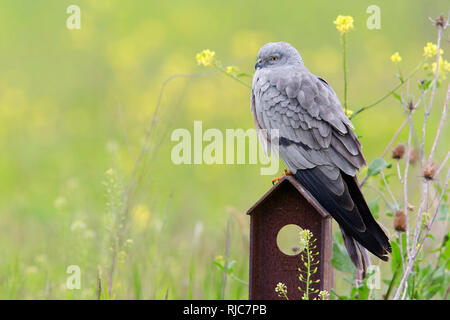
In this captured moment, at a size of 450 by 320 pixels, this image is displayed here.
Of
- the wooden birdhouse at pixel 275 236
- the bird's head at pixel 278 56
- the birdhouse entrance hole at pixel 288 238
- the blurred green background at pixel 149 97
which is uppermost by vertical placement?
the blurred green background at pixel 149 97

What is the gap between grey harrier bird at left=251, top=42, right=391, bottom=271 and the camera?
3676 mm

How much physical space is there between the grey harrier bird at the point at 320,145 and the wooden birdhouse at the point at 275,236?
108 millimetres

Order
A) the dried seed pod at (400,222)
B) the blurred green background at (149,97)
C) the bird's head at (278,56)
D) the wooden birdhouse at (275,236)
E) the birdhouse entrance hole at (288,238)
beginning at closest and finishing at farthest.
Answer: the wooden birdhouse at (275,236) → the dried seed pod at (400,222) → the bird's head at (278,56) → the birdhouse entrance hole at (288,238) → the blurred green background at (149,97)

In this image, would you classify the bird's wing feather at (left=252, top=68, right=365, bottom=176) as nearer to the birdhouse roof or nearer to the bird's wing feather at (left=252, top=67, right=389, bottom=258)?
the bird's wing feather at (left=252, top=67, right=389, bottom=258)

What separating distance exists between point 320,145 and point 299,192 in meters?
0.32

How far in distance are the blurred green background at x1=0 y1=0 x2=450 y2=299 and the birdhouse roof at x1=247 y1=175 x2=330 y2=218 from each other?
7.12 feet

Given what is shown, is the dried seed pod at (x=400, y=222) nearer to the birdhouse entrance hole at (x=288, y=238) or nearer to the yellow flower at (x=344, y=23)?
the yellow flower at (x=344, y=23)

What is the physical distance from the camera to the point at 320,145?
13.0ft

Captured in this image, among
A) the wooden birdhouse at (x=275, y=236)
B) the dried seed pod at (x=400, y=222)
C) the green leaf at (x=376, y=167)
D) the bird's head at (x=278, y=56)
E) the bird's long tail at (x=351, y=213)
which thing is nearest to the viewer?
the bird's long tail at (x=351, y=213)

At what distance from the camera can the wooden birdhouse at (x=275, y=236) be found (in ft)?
12.6

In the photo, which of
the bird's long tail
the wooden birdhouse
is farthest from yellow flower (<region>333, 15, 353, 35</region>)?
the wooden birdhouse

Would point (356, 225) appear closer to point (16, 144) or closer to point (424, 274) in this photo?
point (424, 274)

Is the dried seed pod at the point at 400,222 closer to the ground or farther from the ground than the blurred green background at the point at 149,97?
closer to the ground

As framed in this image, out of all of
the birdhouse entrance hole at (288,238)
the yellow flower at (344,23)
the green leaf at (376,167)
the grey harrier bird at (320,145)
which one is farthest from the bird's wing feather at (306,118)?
A: the birdhouse entrance hole at (288,238)
